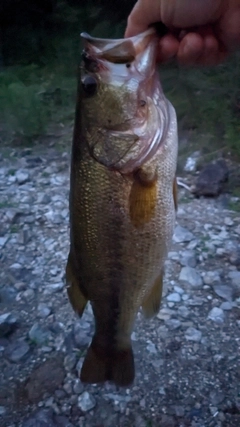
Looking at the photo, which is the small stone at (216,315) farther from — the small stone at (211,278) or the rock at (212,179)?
the rock at (212,179)

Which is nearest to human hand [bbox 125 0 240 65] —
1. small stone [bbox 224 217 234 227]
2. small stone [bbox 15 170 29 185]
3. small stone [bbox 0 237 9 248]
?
small stone [bbox 224 217 234 227]

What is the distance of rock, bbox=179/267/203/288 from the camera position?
3.35m

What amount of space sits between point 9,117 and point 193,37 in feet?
13.1

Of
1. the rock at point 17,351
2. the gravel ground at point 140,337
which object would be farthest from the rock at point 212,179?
the rock at point 17,351

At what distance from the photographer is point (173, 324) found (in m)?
3.05

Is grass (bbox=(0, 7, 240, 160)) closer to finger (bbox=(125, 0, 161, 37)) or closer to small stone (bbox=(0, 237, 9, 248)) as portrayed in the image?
small stone (bbox=(0, 237, 9, 248))

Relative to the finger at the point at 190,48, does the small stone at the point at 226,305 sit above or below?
below

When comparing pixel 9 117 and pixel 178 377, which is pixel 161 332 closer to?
pixel 178 377

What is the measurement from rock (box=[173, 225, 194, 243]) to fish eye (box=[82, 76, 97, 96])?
2.05 meters

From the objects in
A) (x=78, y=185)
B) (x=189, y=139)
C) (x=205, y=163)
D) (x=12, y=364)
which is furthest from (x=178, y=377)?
(x=189, y=139)

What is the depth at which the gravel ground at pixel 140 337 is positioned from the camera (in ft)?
8.61

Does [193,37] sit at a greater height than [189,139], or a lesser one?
greater

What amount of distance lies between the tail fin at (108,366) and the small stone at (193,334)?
0.89 meters

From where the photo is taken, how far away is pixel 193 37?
2.09 metres
